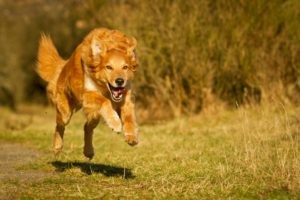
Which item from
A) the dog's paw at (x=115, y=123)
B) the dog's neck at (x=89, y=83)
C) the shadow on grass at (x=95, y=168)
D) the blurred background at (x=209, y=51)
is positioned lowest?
the shadow on grass at (x=95, y=168)

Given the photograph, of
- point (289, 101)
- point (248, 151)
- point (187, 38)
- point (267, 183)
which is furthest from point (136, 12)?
point (267, 183)

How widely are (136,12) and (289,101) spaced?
4723 mm

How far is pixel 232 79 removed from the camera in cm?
1798

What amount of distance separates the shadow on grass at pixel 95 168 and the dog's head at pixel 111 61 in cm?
128

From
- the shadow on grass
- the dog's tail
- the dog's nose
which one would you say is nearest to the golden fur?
the dog's nose

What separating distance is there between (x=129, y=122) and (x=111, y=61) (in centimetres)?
79

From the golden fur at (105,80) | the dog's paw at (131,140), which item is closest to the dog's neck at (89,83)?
the golden fur at (105,80)

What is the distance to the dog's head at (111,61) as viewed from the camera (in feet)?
26.7

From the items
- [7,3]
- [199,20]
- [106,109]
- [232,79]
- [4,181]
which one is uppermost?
[7,3]

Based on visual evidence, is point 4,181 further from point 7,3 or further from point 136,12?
point 7,3

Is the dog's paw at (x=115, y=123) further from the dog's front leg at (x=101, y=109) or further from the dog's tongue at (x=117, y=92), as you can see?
the dog's tongue at (x=117, y=92)

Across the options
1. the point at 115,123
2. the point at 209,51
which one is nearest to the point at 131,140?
the point at 115,123

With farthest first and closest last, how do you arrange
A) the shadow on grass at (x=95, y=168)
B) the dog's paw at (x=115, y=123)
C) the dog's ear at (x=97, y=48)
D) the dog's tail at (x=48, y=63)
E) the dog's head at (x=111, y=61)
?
1. the dog's tail at (x=48, y=63)
2. the shadow on grass at (x=95, y=168)
3. the dog's ear at (x=97, y=48)
4. the dog's head at (x=111, y=61)
5. the dog's paw at (x=115, y=123)

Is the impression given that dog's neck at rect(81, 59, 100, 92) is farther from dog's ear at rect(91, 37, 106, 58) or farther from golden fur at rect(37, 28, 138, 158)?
dog's ear at rect(91, 37, 106, 58)
